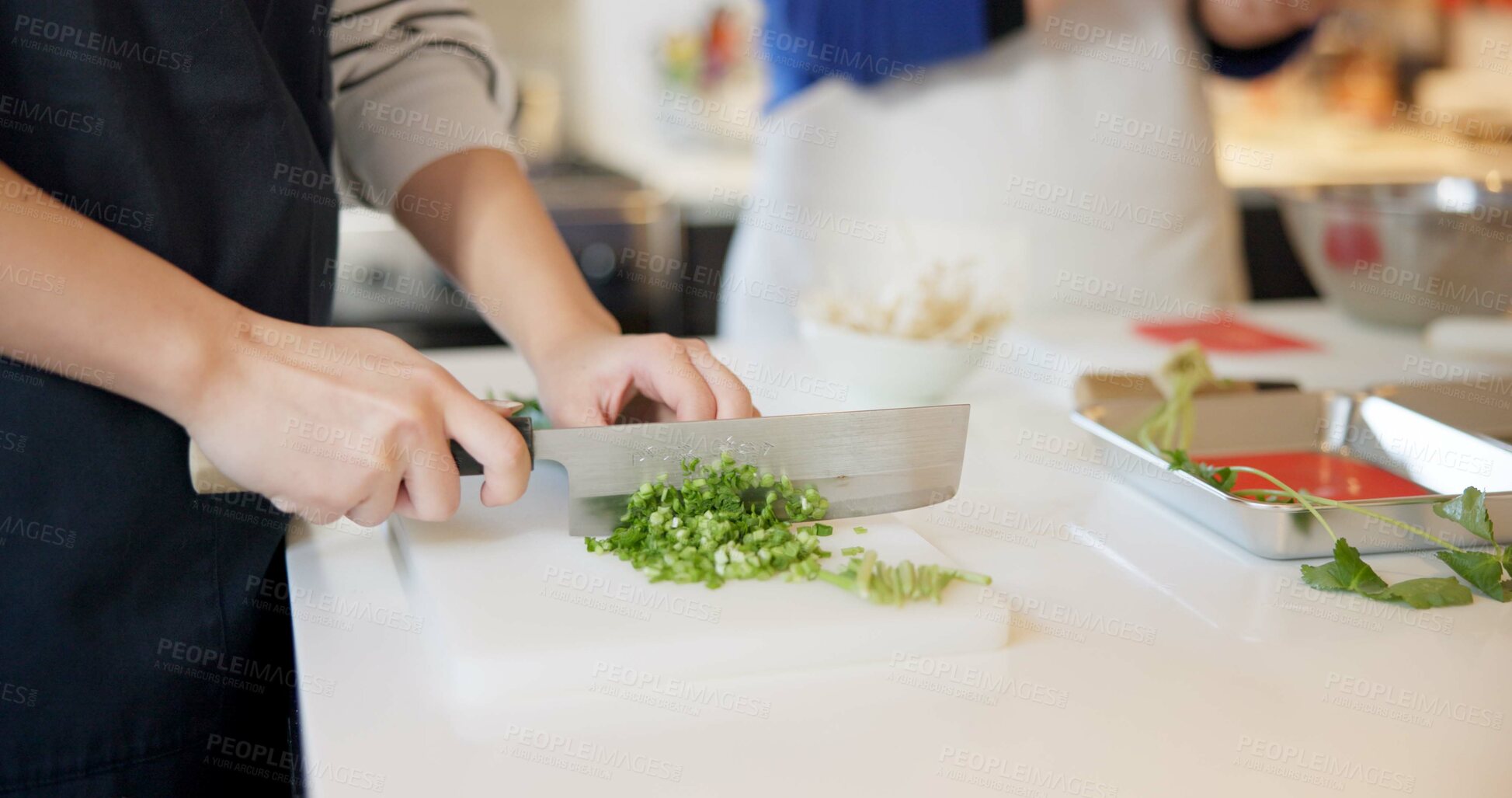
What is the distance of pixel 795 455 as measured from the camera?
2.35 feet

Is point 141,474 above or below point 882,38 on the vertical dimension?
below

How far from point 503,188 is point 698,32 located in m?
2.26

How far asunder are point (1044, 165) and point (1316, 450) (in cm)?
91

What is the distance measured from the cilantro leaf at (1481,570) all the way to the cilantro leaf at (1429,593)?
0.01 metres

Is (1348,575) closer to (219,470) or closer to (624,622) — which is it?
(624,622)

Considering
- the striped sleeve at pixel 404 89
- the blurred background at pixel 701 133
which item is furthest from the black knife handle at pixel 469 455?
Result: the blurred background at pixel 701 133

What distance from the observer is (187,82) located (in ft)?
2.17

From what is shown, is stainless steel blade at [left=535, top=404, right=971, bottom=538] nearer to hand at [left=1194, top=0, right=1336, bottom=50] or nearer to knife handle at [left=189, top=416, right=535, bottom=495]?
knife handle at [left=189, top=416, right=535, bottom=495]

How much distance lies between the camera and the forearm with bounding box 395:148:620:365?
867 millimetres

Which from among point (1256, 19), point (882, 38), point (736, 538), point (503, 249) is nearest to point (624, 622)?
point (736, 538)

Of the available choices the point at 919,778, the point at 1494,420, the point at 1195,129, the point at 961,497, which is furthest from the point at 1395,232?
the point at 919,778

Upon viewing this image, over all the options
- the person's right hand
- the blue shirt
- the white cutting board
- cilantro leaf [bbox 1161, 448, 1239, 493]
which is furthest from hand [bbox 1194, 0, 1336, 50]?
the person's right hand

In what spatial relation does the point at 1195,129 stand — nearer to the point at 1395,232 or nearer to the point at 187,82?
the point at 1395,232

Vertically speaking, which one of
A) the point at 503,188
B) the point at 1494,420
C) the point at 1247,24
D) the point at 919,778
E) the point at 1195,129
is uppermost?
the point at 1247,24
